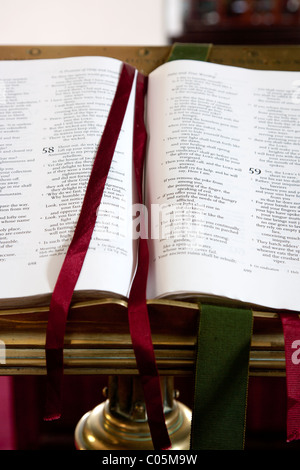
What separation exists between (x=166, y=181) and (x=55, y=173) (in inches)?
4.9

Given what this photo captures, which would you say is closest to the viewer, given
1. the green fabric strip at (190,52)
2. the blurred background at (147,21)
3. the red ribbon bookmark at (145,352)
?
the red ribbon bookmark at (145,352)

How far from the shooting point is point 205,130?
572mm

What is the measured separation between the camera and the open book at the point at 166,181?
0.48 metres

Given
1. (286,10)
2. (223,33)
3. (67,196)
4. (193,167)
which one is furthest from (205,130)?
(286,10)

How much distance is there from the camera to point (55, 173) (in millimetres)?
545

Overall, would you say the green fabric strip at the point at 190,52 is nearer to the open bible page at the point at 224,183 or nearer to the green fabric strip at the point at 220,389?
the open bible page at the point at 224,183

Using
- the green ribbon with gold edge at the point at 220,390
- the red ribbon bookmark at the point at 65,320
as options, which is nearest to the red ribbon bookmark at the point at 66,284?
the red ribbon bookmark at the point at 65,320

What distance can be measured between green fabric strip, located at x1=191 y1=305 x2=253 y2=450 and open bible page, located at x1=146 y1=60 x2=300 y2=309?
0.15ft

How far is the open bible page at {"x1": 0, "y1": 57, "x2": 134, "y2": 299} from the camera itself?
0.48m

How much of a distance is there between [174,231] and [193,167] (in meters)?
0.08

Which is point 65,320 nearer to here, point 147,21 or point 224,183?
point 224,183

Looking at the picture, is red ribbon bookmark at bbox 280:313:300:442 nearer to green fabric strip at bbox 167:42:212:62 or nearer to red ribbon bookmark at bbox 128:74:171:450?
red ribbon bookmark at bbox 128:74:171:450
